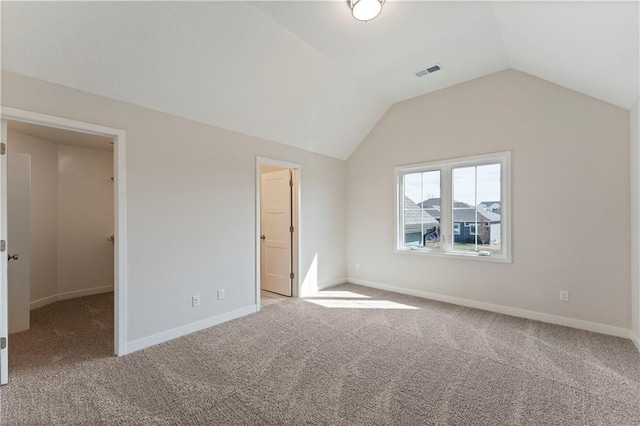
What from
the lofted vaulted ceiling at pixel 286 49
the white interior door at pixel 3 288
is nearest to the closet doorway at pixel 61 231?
the white interior door at pixel 3 288

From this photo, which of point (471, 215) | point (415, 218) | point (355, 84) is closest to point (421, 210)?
point (415, 218)

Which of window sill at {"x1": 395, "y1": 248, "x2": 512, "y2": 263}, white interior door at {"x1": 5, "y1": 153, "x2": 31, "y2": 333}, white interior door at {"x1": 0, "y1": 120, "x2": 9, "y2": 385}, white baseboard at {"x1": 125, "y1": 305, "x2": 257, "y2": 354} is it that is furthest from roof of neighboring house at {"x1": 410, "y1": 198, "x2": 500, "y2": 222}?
white interior door at {"x1": 5, "y1": 153, "x2": 31, "y2": 333}

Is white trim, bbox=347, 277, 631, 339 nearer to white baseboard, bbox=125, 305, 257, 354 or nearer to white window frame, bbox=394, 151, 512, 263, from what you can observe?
white window frame, bbox=394, 151, 512, 263

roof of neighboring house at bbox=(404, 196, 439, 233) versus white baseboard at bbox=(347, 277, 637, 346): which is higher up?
roof of neighboring house at bbox=(404, 196, 439, 233)

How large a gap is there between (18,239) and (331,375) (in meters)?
4.05

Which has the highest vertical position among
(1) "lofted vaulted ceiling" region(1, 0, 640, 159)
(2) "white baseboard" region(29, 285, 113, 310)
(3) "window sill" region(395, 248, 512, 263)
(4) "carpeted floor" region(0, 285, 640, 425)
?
(1) "lofted vaulted ceiling" region(1, 0, 640, 159)

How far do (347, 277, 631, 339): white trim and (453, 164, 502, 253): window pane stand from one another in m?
0.77

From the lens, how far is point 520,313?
3.74 m

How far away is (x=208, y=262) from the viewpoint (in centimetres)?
352

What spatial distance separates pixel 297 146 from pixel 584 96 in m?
3.67

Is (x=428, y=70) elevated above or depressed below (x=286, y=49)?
above

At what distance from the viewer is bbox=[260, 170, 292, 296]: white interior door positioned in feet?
15.9

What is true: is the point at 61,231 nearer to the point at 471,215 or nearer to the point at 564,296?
the point at 471,215

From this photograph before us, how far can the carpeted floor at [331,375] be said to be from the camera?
1942 mm
